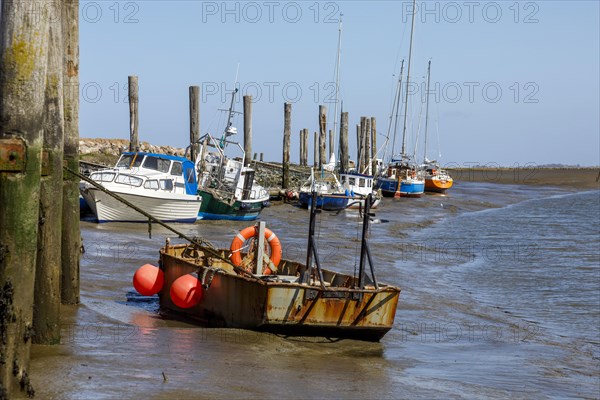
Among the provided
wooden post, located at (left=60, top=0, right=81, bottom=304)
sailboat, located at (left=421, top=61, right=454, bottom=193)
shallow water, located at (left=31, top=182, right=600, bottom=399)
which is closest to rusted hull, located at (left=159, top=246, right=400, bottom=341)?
shallow water, located at (left=31, top=182, right=600, bottom=399)

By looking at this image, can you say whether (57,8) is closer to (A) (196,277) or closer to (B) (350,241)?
(A) (196,277)

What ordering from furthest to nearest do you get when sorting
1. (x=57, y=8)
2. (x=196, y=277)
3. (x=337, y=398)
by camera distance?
1. (x=196, y=277)
2. (x=57, y=8)
3. (x=337, y=398)

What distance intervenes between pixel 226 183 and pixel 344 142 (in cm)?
1783

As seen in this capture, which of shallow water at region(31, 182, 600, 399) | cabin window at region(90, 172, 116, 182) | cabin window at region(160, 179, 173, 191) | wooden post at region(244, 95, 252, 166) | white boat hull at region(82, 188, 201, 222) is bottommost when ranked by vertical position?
shallow water at region(31, 182, 600, 399)

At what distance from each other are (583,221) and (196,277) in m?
33.8

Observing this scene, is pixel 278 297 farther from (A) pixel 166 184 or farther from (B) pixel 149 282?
(A) pixel 166 184

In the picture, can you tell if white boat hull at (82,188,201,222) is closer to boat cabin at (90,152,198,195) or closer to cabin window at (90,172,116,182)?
boat cabin at (90,152,198,195)

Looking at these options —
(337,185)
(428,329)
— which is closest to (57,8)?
(428,329)

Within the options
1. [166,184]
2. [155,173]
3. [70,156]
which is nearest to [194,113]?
[155,173]

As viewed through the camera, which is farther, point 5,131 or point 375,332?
point 375,332

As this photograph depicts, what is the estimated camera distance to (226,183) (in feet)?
103

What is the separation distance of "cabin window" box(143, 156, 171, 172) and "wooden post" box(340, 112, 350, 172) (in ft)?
70.2

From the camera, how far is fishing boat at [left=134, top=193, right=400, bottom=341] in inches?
444

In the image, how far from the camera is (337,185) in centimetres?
4112
